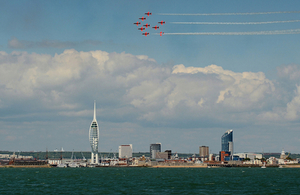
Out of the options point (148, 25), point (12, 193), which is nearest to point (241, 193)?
point (148, 25)

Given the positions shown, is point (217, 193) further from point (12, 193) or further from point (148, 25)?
point (12, 193)

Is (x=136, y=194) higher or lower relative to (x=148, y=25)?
lower

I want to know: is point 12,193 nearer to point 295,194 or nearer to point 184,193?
point 184,193

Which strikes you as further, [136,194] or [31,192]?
[31,192]

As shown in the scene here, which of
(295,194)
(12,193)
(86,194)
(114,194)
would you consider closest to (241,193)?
(295,194)

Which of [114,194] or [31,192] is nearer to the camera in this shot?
[114,194]

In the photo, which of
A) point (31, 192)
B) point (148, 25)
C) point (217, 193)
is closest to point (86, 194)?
point (31, 192)

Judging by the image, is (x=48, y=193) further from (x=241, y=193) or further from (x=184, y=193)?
(x=241, y=193)

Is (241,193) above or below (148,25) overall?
below
